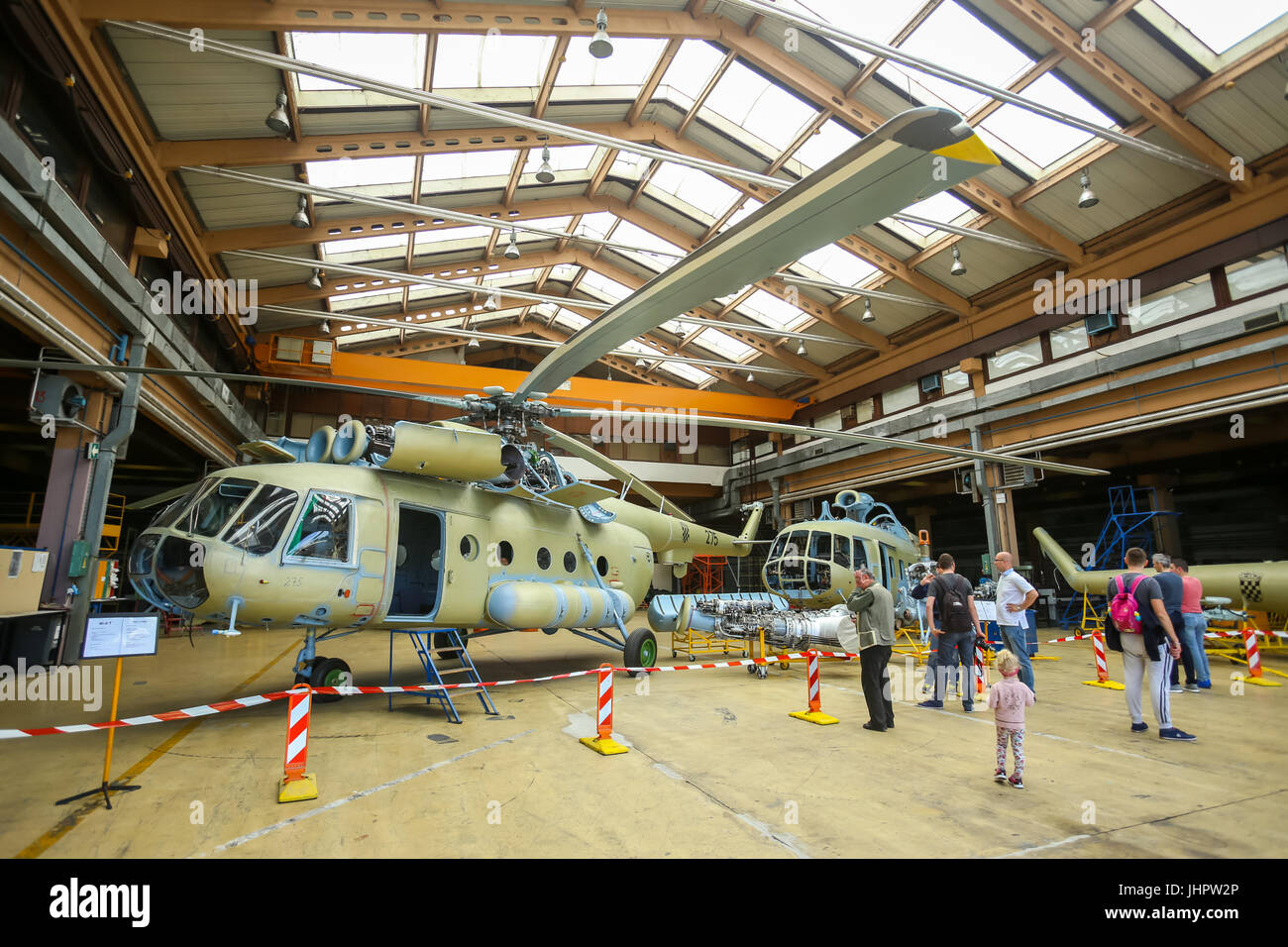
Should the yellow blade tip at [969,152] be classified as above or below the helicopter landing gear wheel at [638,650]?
above

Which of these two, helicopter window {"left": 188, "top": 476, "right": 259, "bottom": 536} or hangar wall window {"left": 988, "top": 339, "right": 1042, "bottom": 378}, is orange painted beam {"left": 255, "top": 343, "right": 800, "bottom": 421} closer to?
hangar wall window {"left": 988, "top": 339, "right": 1042, "bottom": 378}

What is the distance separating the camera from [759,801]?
3.99 m

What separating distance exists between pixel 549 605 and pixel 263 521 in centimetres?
336

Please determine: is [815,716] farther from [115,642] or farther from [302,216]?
[302,216]

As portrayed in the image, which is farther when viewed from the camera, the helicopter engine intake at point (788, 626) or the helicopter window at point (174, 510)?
the helicopter engine intake at point (788, 626)

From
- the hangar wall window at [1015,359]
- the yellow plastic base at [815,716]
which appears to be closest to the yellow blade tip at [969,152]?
the yellow plastic base at [815,716]

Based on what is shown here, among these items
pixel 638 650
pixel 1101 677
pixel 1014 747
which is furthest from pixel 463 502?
pixel 1101 677

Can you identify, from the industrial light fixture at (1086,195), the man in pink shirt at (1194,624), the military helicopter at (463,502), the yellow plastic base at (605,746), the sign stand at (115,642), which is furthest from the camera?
the industrial light fixture at (1086,195)

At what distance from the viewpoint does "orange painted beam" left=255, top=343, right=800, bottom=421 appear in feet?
59.6

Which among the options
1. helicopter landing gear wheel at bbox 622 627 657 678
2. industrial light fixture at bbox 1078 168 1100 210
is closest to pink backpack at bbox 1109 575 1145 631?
helicopter landing gear wheel at bbox 622 627 657 678

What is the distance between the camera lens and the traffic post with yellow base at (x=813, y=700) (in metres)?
6.34

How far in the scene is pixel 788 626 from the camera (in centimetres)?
942

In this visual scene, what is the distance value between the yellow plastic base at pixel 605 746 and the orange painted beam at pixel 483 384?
1174 cm

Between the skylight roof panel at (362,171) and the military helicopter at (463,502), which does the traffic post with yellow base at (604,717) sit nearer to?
the military helicopter at (463,502)
